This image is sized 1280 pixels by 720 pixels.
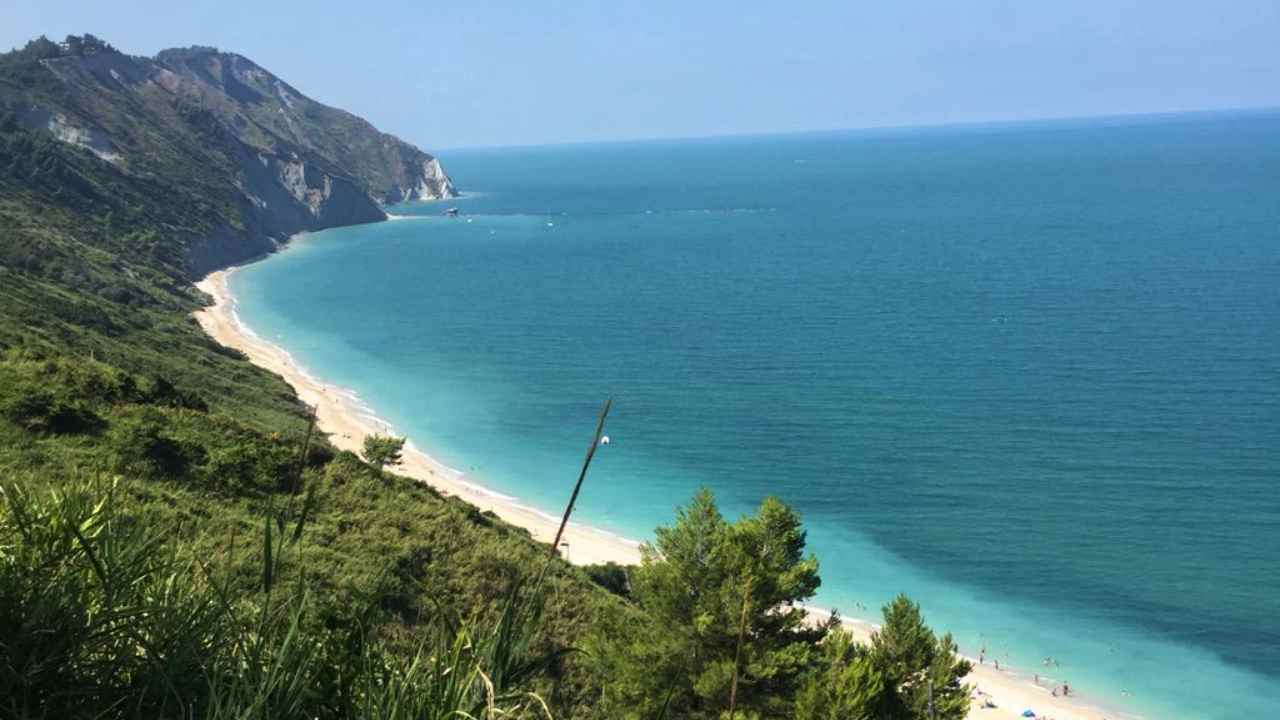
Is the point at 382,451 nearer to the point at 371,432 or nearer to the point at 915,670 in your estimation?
the point at 371,432

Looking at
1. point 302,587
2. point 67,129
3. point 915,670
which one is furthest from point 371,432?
point 67,129

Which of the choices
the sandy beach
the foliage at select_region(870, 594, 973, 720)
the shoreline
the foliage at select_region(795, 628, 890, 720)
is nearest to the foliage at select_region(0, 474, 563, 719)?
the sandy beach

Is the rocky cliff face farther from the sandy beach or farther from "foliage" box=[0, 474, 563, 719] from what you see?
"foliage" box=[0, 474, 563, 719]

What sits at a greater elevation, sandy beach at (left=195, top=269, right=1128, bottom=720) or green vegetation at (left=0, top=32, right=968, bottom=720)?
sandy beach at (left=195, top=269, right=1128, bottom=720)

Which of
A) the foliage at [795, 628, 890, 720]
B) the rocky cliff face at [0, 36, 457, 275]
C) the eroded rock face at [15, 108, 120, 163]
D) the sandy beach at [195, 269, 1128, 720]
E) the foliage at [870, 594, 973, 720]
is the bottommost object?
the foliage at [795, 628, 890, 720]

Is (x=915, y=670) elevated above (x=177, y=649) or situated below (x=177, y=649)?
above

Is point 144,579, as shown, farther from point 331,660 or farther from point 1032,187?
point 1032,187

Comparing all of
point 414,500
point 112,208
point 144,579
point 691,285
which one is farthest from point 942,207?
point 144,579
